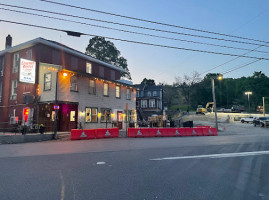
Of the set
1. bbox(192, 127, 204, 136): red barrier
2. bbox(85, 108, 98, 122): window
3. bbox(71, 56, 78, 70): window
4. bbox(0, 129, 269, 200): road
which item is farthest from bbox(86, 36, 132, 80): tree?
bbox(0, 129, 269, 200): road

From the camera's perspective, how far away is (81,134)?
1655 centimetres

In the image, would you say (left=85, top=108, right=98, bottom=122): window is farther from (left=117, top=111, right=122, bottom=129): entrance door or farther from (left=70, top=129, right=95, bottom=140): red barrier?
(left=70, top=129, right=95, bottom=140): red barrier

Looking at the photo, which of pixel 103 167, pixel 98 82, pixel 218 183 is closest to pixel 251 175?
pixel 218 183

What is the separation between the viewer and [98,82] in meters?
23.3

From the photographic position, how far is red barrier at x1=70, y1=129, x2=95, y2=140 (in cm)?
1622

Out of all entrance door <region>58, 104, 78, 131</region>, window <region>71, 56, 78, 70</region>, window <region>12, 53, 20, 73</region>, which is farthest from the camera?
window <region>71, 56, 78, 70</region>

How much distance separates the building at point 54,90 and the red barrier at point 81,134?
8.94 ft

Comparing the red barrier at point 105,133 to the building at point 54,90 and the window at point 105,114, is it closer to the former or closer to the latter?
the building at point 54,90

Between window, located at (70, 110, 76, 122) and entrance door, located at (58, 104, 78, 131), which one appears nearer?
entrance door, located at (58, 104, 78, 131)

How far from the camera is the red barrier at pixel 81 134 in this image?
16.2 meters

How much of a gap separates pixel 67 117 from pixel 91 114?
9.32 ft

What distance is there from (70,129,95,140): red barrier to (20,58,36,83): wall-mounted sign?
24.5ft

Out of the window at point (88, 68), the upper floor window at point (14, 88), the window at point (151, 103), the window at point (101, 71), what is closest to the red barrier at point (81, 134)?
the upper floor window at point (14, 88)

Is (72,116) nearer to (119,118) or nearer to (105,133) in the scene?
(105,133)
